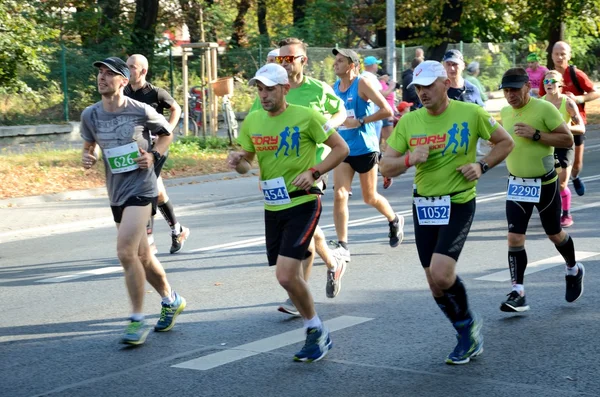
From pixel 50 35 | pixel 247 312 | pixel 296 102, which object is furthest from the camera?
pixel 50 35

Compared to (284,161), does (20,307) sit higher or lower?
lower

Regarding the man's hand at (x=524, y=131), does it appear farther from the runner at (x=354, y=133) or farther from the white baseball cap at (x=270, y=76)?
the runner at (x=354, y=133)

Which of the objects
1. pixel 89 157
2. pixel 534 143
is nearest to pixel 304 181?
pixel 89 157

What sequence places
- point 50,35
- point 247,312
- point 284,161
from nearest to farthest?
point 284,161, point 247,312, point 50,35

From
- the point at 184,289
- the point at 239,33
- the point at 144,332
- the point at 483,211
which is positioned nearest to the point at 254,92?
the point at 239,33

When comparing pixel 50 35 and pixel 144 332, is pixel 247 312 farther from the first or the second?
pixel 50 35

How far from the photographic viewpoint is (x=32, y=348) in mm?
6688

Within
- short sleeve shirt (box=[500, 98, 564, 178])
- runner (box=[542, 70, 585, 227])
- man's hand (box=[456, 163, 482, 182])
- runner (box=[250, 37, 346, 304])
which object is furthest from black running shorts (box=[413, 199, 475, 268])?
runner (box=[542, 70, 585, 227])

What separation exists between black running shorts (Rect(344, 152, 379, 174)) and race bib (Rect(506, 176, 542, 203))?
2.30m

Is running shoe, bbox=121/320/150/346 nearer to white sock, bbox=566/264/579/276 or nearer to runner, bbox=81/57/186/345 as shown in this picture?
runner, bbox=81/57/186/345

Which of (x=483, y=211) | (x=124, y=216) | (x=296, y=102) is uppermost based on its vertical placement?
(x=296, y=102)

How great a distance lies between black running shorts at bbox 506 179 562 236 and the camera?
23.8 ft

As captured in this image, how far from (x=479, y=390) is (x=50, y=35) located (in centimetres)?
1448

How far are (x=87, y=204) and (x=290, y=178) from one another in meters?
9.00
